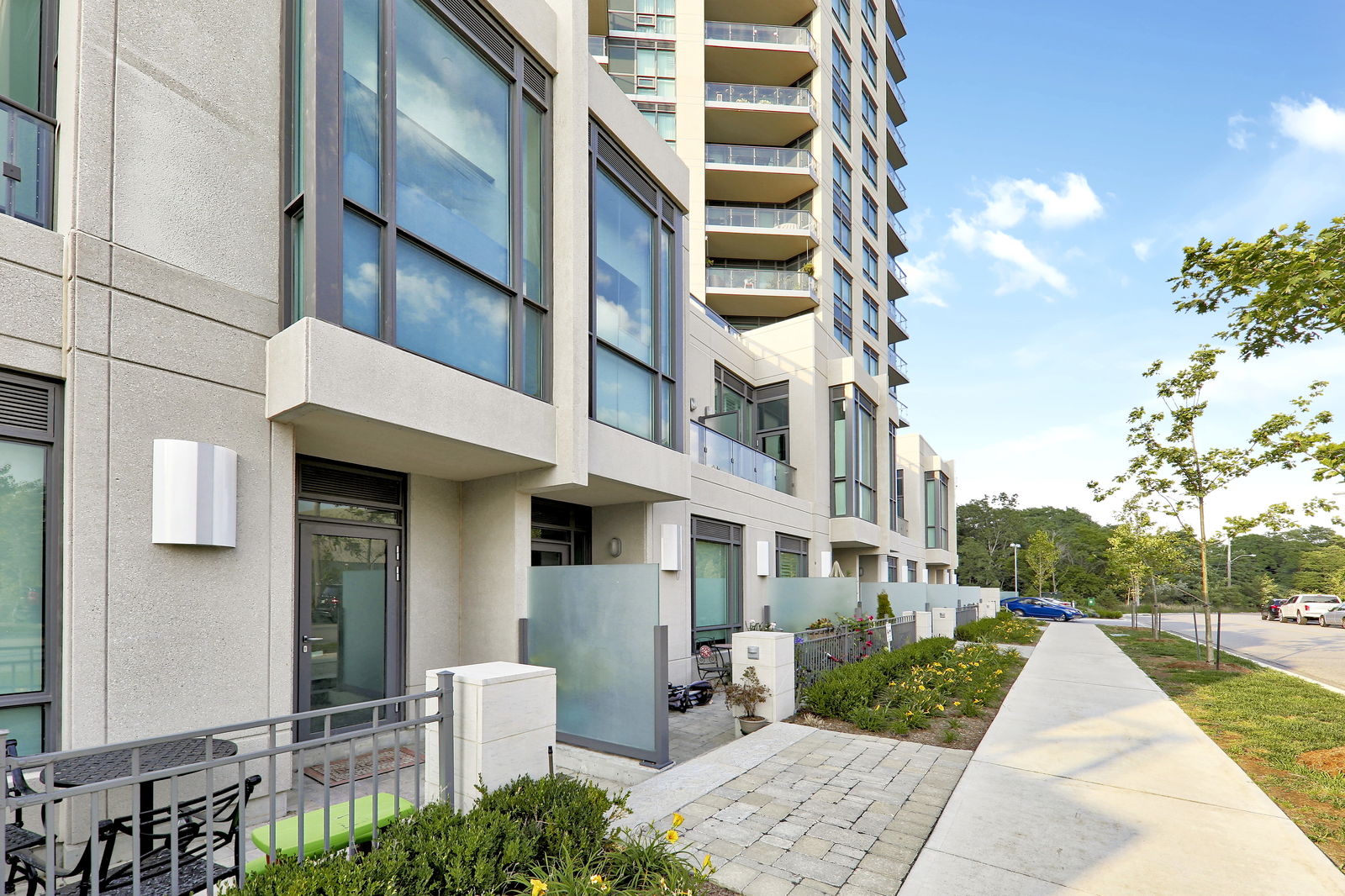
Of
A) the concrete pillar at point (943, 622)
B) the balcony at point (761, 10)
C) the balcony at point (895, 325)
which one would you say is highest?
the balcony at point (761, 10)

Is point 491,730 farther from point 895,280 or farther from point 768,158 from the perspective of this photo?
point 895,280

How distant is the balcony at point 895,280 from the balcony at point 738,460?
2196cm

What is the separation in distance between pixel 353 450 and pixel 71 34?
3.94 m

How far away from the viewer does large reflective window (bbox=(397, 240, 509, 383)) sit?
6.66m

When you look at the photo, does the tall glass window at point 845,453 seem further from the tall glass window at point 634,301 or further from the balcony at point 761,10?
the balcony at point 761,10

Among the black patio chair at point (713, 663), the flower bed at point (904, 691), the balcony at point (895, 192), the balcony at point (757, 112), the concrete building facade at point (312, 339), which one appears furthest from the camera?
the balcony at point (895, 192)

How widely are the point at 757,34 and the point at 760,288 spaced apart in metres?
10.2

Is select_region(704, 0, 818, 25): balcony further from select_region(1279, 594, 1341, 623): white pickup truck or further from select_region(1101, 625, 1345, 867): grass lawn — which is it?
select_region(1279, 594, 1341, 623): white pickup truck

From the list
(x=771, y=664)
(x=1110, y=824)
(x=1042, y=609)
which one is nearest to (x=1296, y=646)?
(x=1042, y=609)

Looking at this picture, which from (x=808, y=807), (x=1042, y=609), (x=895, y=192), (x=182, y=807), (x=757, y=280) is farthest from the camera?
(x=1042, y=609)

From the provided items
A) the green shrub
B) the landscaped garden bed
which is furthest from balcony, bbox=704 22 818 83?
the green shrub

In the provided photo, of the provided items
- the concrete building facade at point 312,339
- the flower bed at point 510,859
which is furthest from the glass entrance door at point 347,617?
the flower bed at point 510,859

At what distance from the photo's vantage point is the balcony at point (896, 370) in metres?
35.0

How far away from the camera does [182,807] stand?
4199 mm
